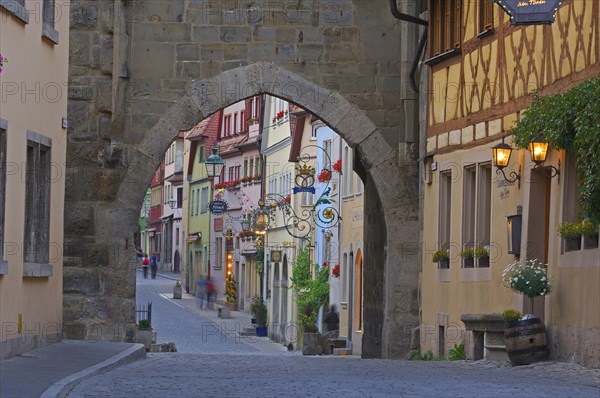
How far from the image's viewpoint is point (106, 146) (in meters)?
21.7

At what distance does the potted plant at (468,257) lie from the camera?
1972 cm

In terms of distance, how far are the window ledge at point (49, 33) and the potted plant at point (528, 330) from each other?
5367 mm

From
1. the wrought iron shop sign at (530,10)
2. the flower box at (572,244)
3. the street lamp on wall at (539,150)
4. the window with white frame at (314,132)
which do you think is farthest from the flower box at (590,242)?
the window with white frame at (314,132)

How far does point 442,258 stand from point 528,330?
4862 mm

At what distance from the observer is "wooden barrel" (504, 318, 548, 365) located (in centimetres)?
1608

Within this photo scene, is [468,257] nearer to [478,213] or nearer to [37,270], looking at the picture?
[478,213]

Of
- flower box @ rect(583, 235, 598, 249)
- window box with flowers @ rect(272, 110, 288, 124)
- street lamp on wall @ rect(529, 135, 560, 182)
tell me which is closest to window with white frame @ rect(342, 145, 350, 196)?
window box with flowers @ rect(272, 110, 288, 124)

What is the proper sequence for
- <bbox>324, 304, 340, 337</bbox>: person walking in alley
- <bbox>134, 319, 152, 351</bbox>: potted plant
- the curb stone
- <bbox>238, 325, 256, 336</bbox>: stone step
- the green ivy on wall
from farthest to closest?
<bbox>238, 325, 256, 336</bbox>: stone step
<bbox>324, 304, 340, 337</bbox>: person walking in alley
<bbox>134, 319, 152, 351</bbox>: potted plant
the green ivy on wall
the curb stone

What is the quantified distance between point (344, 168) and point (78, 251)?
701 inches

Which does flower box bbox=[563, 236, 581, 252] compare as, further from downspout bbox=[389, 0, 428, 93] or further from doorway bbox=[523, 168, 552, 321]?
downspout bbox=[389, 0, 428, 93]

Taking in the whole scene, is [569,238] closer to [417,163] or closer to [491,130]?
[491,130]

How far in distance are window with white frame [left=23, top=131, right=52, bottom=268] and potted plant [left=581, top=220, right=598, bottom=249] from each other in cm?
552

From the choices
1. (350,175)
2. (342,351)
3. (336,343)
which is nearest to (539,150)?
(342,351)

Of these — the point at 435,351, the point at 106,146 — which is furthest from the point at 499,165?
the point at 106,146
